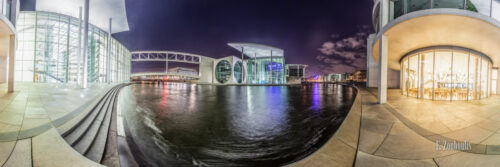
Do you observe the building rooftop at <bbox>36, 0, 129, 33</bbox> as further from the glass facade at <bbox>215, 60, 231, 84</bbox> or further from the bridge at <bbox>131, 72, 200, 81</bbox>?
the bridge at <bbox>131, 72, 200, 81</bbox>

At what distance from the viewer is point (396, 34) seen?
928cm

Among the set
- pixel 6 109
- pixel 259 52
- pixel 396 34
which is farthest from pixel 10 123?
pixel 259 52

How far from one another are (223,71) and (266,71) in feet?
45.9

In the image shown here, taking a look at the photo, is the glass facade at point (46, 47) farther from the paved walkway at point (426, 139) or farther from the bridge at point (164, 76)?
the bridge at point (164, 76)

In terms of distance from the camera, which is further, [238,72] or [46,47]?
[238,72]

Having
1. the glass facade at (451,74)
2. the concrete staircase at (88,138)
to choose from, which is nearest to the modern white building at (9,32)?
the concrete staircase at (88,138)

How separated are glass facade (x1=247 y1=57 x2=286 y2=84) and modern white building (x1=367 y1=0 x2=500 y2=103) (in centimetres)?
4082

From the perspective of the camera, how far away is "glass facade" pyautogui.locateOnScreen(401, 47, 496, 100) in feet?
32.0

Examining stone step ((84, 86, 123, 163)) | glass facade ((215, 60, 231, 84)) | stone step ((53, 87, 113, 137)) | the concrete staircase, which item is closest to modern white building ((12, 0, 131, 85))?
stone step ((53, 87, 113, 137))

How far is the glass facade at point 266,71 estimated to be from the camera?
174 ft

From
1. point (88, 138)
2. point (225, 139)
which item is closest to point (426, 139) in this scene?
point (225, 139)

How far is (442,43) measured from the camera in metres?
9.99

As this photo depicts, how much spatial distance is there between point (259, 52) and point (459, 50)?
41230 millimetres

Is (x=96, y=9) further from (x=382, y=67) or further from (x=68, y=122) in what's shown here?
(x=382, y=67)
